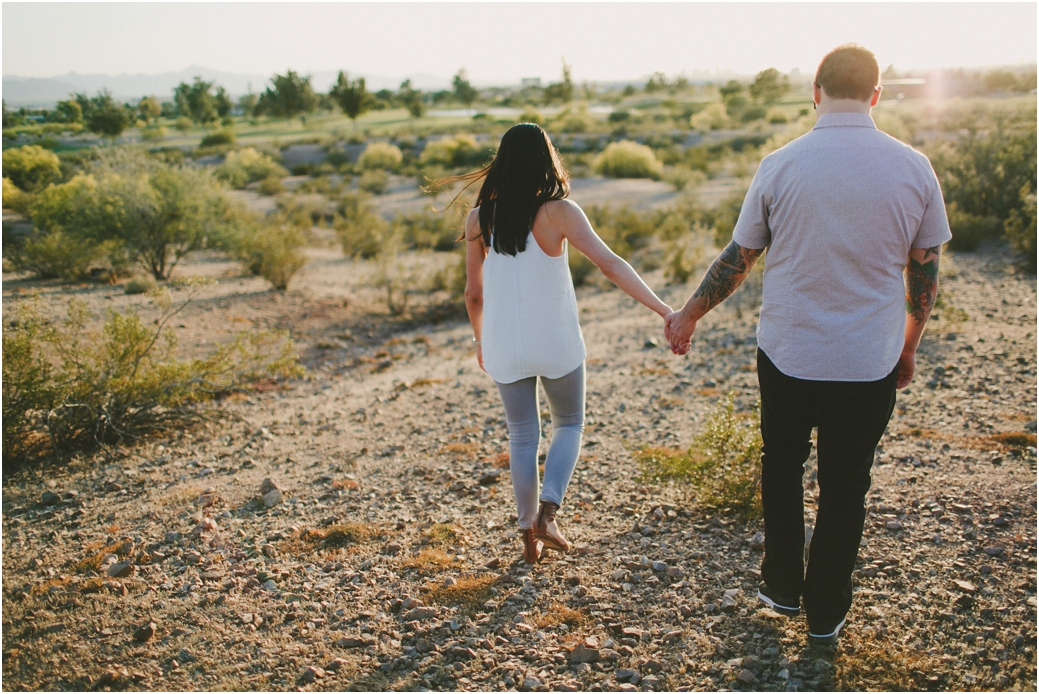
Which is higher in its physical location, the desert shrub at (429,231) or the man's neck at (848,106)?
the man's neck at (848,106)

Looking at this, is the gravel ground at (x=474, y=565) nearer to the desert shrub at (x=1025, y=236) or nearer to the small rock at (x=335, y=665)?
the small rock at (x=335, y=665)

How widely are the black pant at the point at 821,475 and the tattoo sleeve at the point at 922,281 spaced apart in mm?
240

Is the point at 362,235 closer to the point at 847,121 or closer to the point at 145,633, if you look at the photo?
the point at 145,633

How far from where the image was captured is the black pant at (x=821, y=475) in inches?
84.4

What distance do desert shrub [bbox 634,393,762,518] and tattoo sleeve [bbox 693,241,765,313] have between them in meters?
1.01

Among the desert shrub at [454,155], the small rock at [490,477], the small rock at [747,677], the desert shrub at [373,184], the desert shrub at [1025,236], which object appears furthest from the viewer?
the desert shrub at [454,155]

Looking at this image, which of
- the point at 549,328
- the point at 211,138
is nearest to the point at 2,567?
the point at 549,328

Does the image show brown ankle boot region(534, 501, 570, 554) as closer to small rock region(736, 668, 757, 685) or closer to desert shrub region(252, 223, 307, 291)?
small rock region(736, 668, 757, 685)

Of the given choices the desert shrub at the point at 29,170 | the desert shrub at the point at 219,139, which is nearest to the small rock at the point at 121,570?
the desert shrub at the point at 29,170

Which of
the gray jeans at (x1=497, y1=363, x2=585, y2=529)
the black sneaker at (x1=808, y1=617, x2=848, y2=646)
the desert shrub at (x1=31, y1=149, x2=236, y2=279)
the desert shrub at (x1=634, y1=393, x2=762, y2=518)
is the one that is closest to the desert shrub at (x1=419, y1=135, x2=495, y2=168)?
the desert shrub at (x1=31, y1=149, x2=236, y2=279)

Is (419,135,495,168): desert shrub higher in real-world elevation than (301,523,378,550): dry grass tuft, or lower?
higher

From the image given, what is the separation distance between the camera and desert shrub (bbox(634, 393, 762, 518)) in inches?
131

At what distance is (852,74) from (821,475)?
126cm

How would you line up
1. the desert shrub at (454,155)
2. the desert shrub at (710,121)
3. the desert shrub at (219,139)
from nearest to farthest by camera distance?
1. the desert shrub at (454,155)
2. the desert shrub at (710,121)
3. the desert shrub at (219,139)
